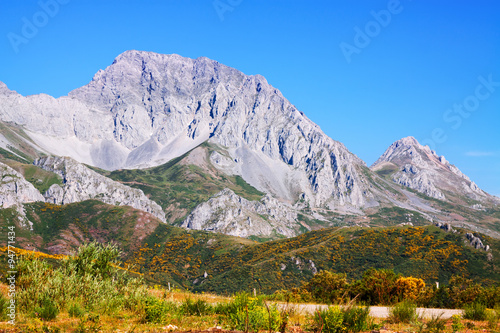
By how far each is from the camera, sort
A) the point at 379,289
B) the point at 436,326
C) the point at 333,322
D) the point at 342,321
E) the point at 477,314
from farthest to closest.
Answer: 1. the point at 379,289
2. the point at 477,314
3. the point at 436,326
4. the point at 342,321
5. the point at 333,322

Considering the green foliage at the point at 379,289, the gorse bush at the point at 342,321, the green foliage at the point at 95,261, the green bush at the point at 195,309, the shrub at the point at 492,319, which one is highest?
the green foliage at the point at 95,261

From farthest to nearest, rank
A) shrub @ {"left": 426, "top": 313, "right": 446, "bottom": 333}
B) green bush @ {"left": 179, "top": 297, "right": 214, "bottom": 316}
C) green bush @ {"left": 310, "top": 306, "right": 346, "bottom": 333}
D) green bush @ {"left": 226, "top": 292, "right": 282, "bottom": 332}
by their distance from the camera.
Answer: green bush @ {"left": 179, "top": 297, "right": 214, "bottom": 316}, shrub @ {"left": 426, "top": 313, "right": 446, "bottom": 333}, green bush @ {"left": 310, "top": 306, "right": 346, "bottom": 333}, green bush @ {"left": 226, "top": 292, "right": 282, "bottom": 332}

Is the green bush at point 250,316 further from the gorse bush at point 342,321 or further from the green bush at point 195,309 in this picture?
the green bush at point 195,309

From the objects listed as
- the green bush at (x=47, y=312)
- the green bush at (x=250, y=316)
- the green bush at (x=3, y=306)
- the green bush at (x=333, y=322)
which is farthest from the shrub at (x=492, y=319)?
the green bush at (x=3, y=306)

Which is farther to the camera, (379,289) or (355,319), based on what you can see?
(379,289)

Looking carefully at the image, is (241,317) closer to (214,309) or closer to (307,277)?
(214,309)

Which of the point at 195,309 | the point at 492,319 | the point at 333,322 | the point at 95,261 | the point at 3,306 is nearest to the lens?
the point at 333,322

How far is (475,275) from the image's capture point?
499 feet

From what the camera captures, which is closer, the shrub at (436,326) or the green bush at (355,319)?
the green bush at (355,319)

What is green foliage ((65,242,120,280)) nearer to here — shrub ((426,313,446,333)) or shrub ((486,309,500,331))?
shrub ((426,313,446,333))

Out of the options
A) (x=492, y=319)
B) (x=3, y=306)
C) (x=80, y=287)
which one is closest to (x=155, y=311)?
(x=80, y=287)

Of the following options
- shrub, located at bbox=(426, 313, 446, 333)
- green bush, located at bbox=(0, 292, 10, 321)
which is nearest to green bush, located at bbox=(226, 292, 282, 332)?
shrub, located at bbox=(426, 313, 446, 333)

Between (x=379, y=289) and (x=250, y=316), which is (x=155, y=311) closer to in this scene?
(x=250, y=316)

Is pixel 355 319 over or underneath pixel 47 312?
over
